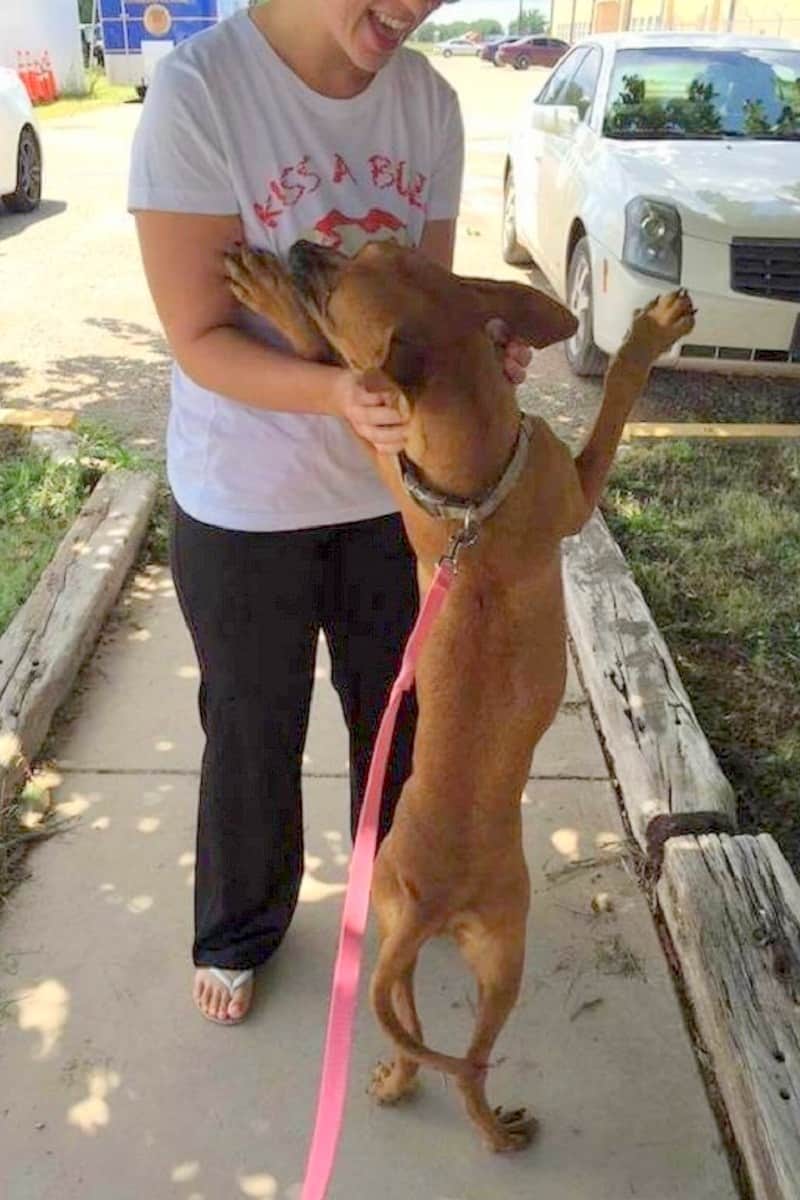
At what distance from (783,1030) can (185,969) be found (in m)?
1.50

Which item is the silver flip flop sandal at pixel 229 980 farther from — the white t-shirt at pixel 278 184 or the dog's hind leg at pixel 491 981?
the white t-shirt at pixel 278 184

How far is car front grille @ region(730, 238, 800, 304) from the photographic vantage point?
6.51 meters

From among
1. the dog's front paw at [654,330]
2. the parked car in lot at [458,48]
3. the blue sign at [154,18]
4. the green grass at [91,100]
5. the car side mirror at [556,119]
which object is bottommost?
the parked car in lot at [458,48]

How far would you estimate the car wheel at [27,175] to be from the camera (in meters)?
12.4

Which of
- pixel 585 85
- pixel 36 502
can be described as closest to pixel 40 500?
pixel 36 502

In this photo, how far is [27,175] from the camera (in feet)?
41.3

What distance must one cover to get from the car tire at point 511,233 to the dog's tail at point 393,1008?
8.83m

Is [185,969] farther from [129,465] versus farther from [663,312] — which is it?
[129,465]

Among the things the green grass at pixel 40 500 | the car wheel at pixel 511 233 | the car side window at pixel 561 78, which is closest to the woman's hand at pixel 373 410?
the green grass at pixel 40 500

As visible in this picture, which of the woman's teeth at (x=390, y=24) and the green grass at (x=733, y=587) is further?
the green grass at (x=733, y=587)

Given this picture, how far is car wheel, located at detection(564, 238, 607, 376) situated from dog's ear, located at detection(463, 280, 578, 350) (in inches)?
207

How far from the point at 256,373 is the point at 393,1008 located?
123cm

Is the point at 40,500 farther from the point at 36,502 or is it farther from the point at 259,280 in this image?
the point at 259,280

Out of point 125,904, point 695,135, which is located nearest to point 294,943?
point 125,904
